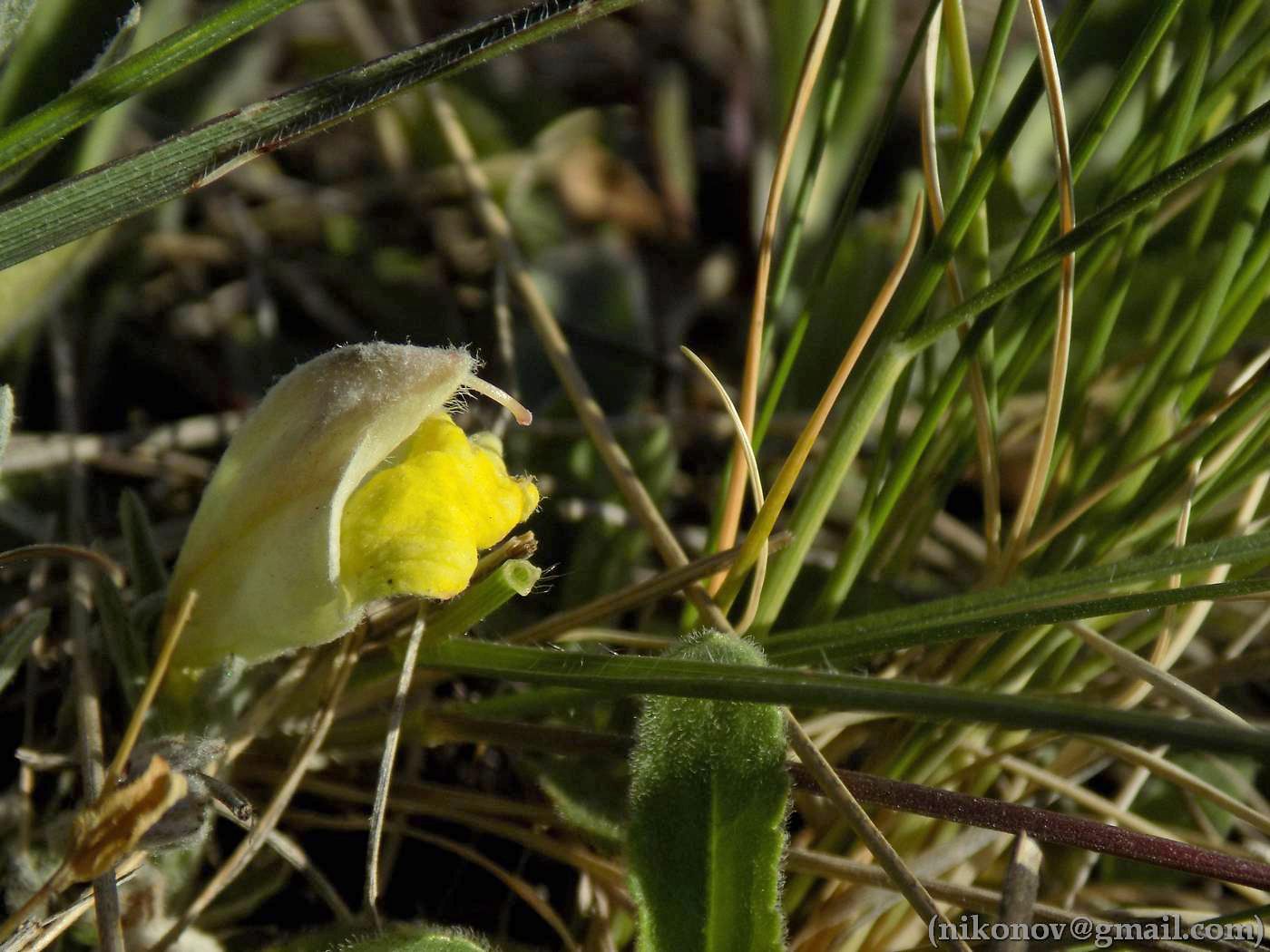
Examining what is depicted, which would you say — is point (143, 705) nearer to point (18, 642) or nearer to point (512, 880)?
point (18, 642)

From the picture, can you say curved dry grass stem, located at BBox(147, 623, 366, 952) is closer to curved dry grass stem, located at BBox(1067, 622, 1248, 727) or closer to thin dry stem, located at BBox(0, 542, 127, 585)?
thin dry stem, located at BBox(0, 542, 127, 585)

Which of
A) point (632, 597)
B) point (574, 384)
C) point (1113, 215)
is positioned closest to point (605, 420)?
point (574, 384)

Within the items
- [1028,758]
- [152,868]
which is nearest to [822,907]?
[1028,758]

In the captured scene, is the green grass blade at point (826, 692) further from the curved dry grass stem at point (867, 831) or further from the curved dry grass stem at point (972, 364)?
the curved dry grass stem at point (972, 364)

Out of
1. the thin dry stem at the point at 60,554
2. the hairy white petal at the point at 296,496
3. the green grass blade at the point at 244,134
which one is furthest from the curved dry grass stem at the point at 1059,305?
the thin dry stem at the point at 60,554

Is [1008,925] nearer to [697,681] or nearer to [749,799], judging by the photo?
[749,799]

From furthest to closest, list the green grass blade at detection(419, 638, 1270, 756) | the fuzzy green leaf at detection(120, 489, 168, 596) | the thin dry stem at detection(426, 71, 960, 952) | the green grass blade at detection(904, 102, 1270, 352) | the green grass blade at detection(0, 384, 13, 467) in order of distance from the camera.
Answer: the fuzzy green leaf at detection(120, 489, 168, 596), the thin dry stem at detection(426, 71, 960, 952), the green grass blade at detection(0, 384, 13, 467), the green grass blade at detection(904, 102, 1270, 352), the green grass blade at detection(419, 638, 1270, 756)

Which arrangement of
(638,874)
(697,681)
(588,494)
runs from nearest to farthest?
(697,681)
(638,874)
(588,494)

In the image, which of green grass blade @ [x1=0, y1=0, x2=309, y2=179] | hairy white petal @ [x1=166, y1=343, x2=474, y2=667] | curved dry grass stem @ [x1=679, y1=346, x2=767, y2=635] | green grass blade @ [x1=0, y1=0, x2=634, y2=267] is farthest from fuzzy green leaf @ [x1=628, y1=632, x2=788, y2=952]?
green grass blade @ [x1=0, y1=0, x2=309, y2=179]
